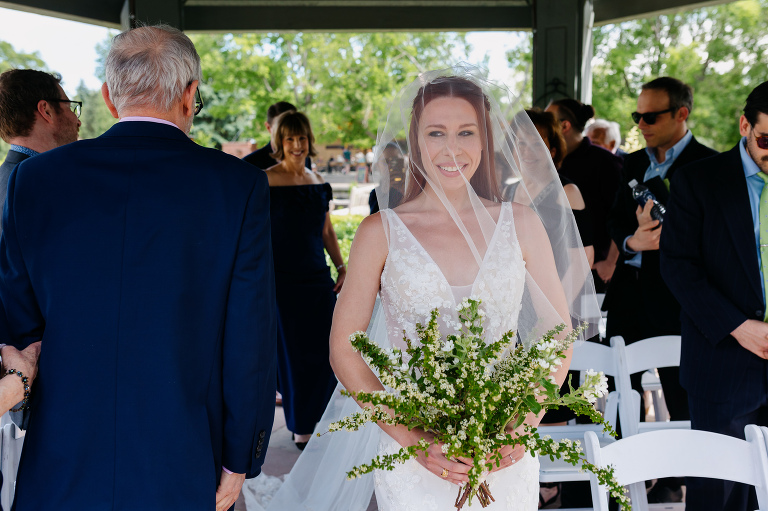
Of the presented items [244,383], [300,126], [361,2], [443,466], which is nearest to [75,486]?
[244,383]

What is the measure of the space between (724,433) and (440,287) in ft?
5.50

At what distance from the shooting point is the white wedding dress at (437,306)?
2.17 meters

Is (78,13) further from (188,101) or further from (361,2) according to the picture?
(188,101)

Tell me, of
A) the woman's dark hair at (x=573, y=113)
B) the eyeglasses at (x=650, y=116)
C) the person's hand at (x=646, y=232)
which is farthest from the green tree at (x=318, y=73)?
the person's hand at (x=646, y=232)

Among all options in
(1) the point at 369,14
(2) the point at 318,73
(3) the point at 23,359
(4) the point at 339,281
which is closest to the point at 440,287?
(3) the point at 23,359

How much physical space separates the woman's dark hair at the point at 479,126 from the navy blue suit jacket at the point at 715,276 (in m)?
1.18

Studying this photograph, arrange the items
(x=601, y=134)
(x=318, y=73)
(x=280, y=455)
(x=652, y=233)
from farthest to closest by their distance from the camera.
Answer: (x=318, y=73)
(x=601, y=134)
(x=280, y=455)
(x=652, y=233)

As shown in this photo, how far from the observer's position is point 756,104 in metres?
2.85

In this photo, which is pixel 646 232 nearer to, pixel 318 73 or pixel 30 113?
pixel 30 113

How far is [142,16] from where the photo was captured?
8.09 m

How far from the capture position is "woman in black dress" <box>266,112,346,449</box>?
204 inches

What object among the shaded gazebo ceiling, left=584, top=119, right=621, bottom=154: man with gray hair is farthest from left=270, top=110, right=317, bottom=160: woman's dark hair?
left=584, top=119, right=621, bottom=154: man with gray hair

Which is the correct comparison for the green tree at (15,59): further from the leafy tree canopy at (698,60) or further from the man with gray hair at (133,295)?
the leafy tree canopy at (698,60)

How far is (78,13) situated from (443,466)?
25.5ft
